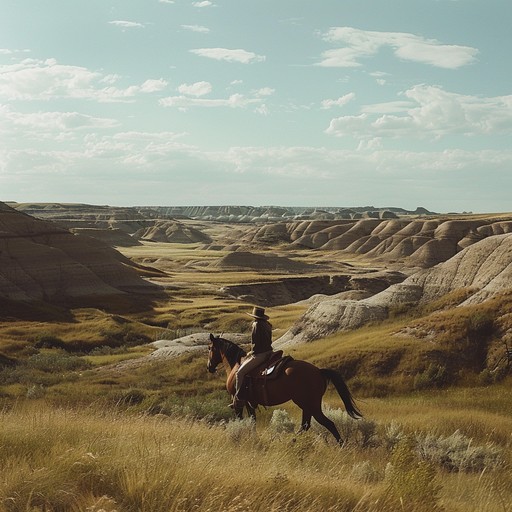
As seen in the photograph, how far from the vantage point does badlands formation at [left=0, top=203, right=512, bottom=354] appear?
115ft

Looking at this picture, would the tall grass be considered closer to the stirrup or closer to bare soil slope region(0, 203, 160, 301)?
the stirrup

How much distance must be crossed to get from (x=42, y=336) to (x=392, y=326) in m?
33.8

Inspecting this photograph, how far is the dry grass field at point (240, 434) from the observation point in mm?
5945

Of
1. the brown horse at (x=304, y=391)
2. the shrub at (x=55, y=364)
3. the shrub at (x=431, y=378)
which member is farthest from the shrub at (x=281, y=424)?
the shrub at (x=55, y=364)

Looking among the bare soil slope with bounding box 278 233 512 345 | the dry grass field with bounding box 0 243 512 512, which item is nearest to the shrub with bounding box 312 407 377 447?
the dry grass field with bounding box 0 243 512 512

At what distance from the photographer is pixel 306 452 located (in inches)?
378

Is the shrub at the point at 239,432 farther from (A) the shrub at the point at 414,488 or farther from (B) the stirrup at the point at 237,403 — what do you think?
(A) the shrub at the point at 414,488

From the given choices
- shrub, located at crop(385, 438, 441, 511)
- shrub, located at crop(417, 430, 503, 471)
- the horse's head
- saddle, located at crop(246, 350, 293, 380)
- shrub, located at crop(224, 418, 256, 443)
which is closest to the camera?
shrub, located at crop(385, 438, 441, 511)

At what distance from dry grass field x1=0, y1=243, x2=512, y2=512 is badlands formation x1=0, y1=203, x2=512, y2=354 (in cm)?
248

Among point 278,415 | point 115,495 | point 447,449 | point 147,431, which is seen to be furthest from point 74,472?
point 447,449

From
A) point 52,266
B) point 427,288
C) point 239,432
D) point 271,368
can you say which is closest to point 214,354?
point 271,368

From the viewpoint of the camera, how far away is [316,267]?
415ft

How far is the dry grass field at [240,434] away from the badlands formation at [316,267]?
8.15 feet

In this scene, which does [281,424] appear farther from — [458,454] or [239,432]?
[458,454]
